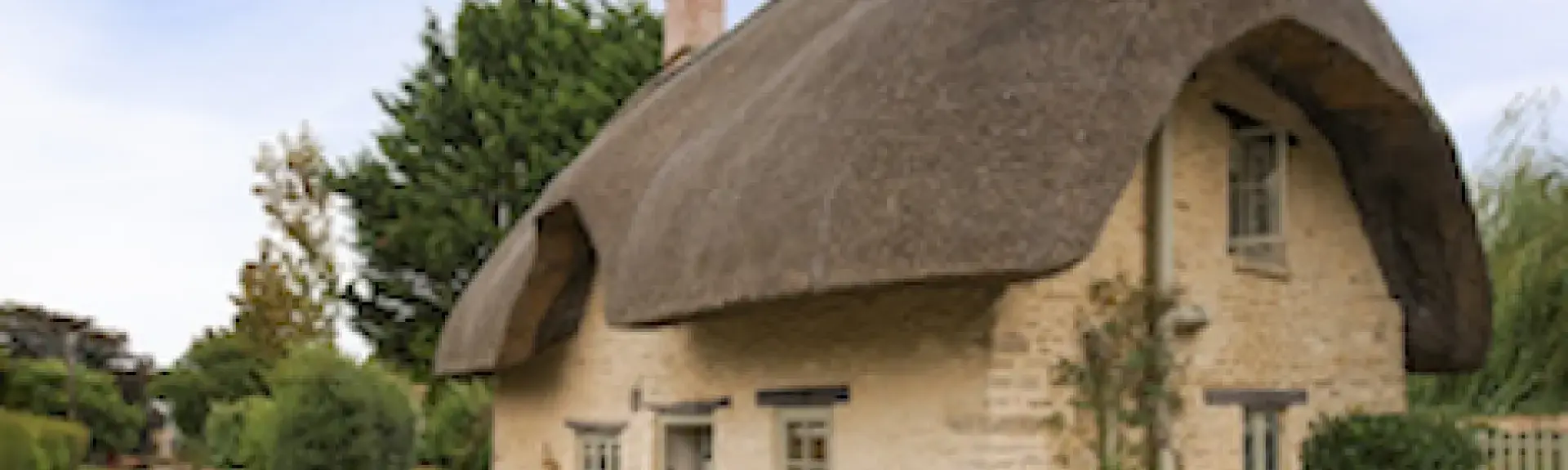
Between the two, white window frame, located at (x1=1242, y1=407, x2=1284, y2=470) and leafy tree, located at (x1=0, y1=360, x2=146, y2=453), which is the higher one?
white window frame, located at (x1=1242, y1=407, x2=1284, y2=470)

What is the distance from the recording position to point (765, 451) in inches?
377

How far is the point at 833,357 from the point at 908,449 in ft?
2.90

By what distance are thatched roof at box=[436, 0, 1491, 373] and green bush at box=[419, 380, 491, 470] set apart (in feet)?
35.1

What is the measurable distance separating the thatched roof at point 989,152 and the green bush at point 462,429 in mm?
10707

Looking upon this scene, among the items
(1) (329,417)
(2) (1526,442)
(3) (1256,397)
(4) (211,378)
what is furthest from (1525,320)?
(4) (211,378)

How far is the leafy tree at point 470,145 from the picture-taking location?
28.5m

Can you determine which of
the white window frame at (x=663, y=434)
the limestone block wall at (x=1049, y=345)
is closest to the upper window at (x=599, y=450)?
the limestone block wall at (x=1049, y=345)

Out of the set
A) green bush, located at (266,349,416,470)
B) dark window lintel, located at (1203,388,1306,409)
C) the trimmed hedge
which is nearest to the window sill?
dark window lintel, located at (1203,388,1306,409)

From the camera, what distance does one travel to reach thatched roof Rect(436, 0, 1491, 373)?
727 centimetres

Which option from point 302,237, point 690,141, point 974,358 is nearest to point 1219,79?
point 974,358

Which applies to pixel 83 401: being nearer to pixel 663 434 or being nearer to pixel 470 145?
pixel 470 145

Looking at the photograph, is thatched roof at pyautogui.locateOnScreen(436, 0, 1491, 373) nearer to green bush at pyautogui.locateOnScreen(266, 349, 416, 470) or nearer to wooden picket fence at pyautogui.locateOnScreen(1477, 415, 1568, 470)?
wooden picket fence at pyautogui.locateOnScreen(1477, 415, 1568, 470)

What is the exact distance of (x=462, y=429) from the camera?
22.0 metres

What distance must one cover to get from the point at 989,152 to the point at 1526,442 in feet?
27.2
